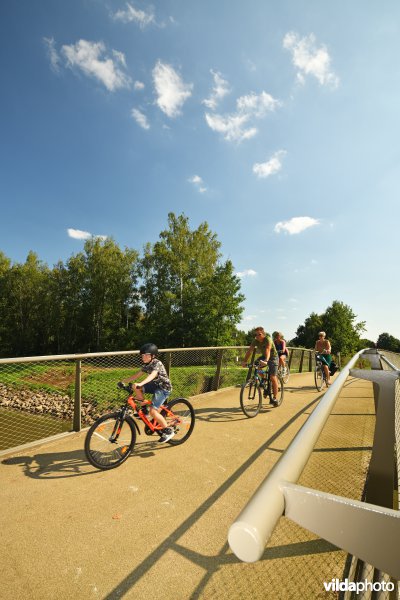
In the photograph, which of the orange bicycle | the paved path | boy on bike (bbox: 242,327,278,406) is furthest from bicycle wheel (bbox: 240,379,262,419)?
the orange bicycle

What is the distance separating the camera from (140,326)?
1499 inches

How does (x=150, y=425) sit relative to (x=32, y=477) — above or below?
above

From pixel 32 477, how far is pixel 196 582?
96.5 inches

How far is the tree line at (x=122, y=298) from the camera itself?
3281 cm

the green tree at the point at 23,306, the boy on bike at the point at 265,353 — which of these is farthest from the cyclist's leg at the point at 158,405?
the green tree at the point at 23,306

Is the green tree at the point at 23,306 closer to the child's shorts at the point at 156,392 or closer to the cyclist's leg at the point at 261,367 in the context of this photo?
the cyclist's leg at the point at 261,367

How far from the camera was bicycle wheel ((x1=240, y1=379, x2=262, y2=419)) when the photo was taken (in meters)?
→ 6.43

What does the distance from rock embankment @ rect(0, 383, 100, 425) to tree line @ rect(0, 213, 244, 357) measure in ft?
47.7

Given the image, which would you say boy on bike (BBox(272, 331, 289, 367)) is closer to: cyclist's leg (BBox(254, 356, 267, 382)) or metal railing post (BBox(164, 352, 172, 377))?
cyclist's leg (BBox(254, 356, 267, 382))

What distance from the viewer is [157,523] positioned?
298 centimetres

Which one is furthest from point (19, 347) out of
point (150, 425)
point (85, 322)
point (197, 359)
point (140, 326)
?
point (150, 425)

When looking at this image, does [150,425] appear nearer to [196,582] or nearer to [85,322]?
[196,582]

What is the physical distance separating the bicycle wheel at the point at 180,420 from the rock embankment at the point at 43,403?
1082cm

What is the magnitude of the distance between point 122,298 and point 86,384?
Result: 21166 mm
